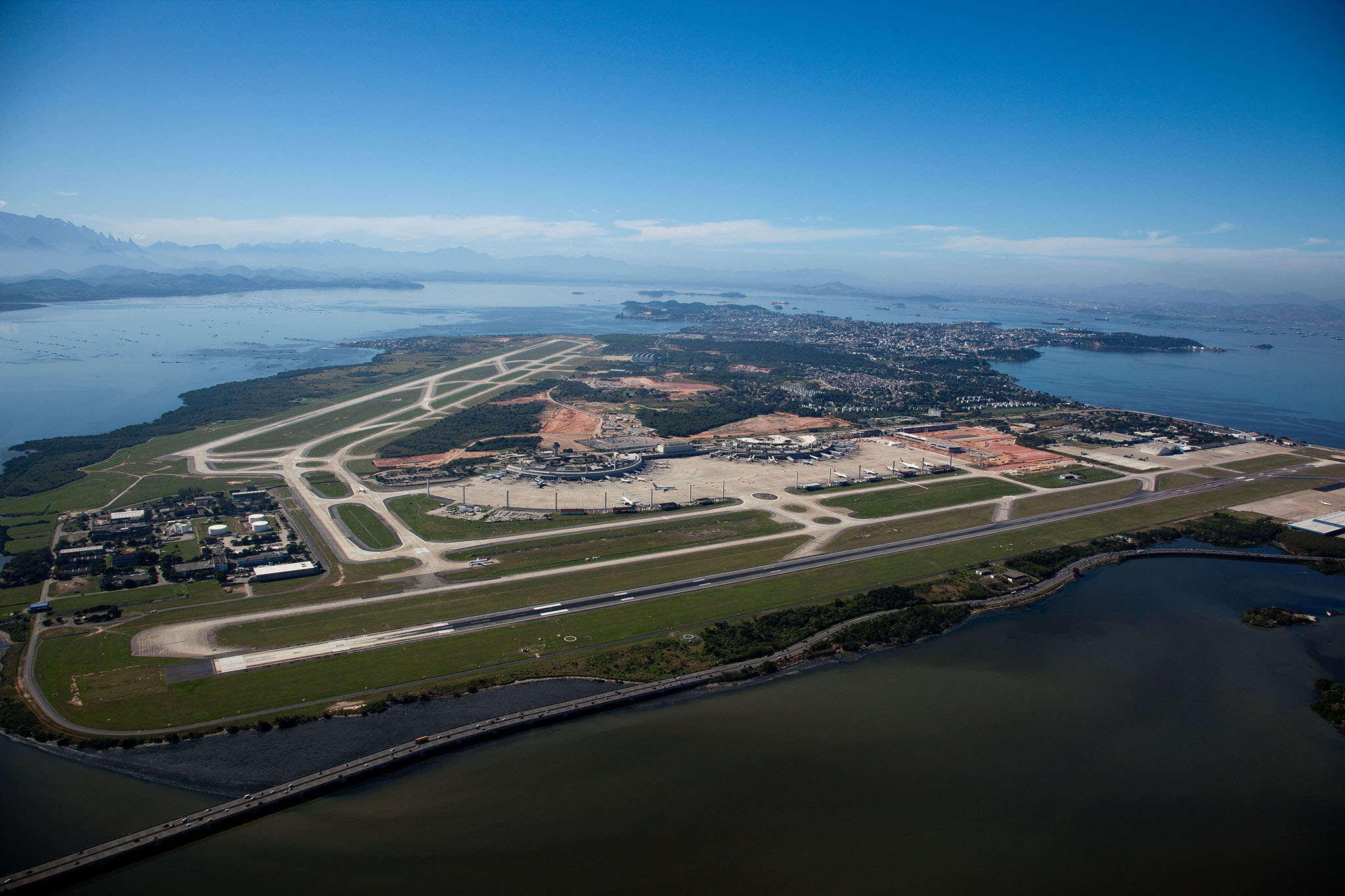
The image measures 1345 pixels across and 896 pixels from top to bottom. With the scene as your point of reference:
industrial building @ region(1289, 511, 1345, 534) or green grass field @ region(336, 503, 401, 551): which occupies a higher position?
industrial building @ region(1289, 511, 1345, 534)

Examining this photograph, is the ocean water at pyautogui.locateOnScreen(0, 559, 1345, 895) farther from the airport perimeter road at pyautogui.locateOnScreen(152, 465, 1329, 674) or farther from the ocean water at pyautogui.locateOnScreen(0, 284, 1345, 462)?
the ocean water at pyautogui.locateOnScreen(0, 284, 1345, 462)

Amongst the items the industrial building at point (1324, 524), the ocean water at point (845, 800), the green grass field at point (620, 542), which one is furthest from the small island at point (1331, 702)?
the green grass field at point (620, 542)

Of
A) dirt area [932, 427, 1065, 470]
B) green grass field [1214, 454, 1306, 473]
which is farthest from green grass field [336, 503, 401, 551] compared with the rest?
green grass field [1214, 454, 1306, 473]

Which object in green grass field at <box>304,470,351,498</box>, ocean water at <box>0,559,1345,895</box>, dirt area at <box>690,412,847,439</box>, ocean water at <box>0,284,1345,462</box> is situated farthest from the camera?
ocean water at <box>0,284,1345,462</box>

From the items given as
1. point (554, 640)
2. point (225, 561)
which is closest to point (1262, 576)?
point (554, 640)

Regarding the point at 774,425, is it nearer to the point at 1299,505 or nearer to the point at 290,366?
the point at 1299,505

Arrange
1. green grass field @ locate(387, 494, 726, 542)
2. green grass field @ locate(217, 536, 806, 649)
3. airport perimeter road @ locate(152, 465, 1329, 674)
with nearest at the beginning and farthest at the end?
1. airport perimeter road @ locate(152, 465, 1329, 674)
2. green grass field @ locate(217, 536, 806, 649)
3. green grass field @ locate(387, 494, 726, 542)

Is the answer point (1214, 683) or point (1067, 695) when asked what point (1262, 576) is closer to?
point (1214, 683)
